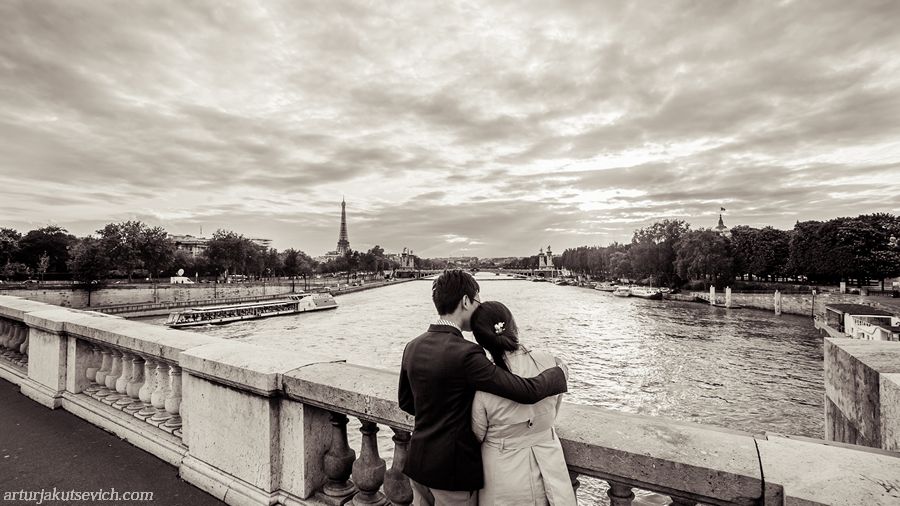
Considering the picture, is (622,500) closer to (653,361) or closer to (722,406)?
(722,406)

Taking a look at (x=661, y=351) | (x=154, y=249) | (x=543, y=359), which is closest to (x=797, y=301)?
(x=661, y=351)

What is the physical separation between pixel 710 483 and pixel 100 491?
430 centimetres

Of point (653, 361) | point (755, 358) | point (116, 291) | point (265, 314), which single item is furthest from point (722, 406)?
point (116, 291)

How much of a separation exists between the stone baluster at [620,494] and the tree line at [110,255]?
6563 cm

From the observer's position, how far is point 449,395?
85.2 inches

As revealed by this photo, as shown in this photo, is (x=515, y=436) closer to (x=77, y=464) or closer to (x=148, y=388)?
(x=77, y=464)

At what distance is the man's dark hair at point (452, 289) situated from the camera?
2309 millimetres

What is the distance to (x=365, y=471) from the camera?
3113mm

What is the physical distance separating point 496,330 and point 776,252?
309 ft

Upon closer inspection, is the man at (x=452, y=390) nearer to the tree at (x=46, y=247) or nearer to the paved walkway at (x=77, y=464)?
the paved walkway at (x=77, y=464)

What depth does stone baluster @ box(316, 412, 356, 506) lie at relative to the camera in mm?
3252

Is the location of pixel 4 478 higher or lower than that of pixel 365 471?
lower

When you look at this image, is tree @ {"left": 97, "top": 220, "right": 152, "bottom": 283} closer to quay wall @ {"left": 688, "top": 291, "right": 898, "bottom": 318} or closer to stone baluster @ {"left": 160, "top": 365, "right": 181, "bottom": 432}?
stone baluster @ {"left": 160, "top": 365, "right": 181, "bottom": 432}

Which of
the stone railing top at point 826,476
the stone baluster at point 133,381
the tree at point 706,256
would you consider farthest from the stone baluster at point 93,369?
the tree at point 706,256
